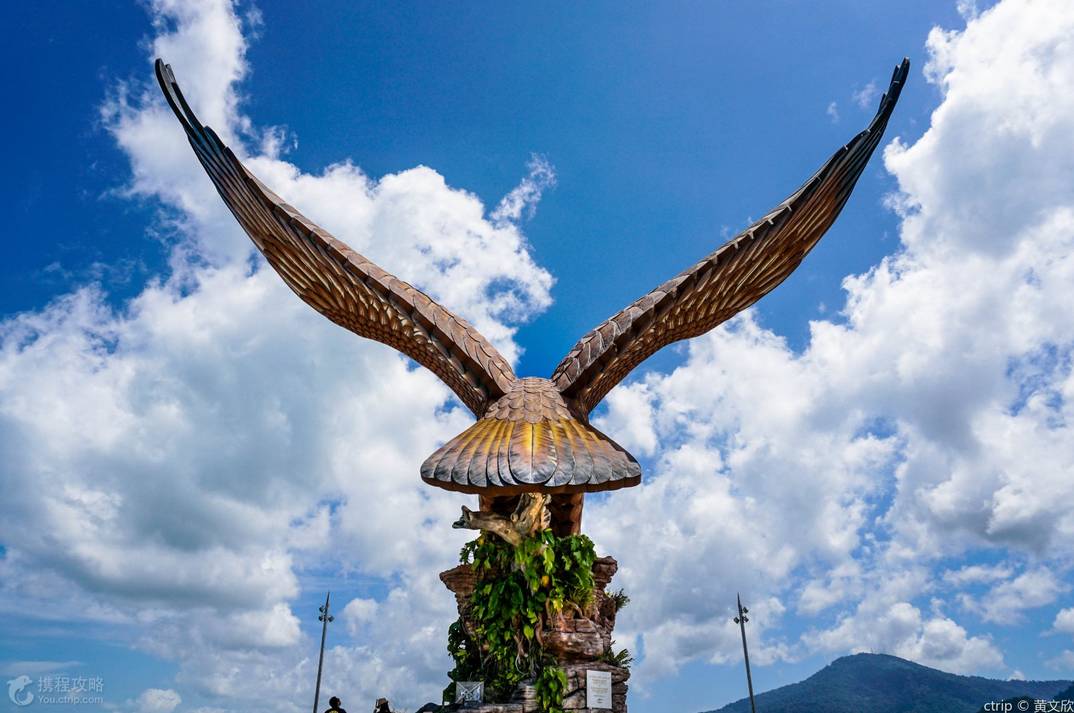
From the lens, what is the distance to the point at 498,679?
8.70 m

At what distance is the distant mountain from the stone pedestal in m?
130

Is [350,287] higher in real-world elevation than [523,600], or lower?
higher

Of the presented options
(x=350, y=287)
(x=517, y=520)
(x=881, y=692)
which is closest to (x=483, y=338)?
(x=350, y=287)

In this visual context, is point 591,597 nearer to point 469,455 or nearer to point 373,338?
point 469,455

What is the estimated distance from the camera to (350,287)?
31.7 feet

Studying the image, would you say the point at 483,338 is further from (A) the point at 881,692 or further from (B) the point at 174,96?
(A) the point at 881,692

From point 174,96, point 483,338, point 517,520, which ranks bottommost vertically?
point 517,520

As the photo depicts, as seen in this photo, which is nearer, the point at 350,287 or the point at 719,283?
the point at 719,283

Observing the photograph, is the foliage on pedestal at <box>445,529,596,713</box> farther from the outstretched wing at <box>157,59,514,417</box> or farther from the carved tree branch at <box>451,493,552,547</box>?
the outstretched wing at <box>157,59,514,417</box>

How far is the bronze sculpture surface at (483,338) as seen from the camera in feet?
29.8

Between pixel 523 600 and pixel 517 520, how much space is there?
902 millimetres

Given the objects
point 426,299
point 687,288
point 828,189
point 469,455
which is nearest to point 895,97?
point 828,189

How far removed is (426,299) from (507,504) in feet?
9.00

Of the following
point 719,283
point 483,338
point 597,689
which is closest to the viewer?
point 597,689
